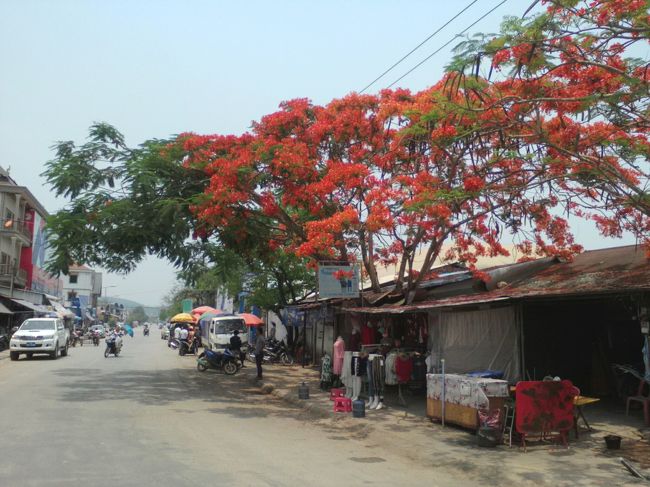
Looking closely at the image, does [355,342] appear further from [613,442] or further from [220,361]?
[613,442]

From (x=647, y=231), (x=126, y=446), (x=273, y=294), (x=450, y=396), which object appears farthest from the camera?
(x=273, y=294)

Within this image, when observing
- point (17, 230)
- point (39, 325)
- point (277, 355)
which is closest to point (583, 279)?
point (277, 355)

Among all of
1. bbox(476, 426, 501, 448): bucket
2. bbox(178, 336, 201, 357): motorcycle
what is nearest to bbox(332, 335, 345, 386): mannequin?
bbox(476, 426, 501, 448): bucket

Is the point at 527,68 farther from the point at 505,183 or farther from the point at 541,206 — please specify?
the point at 541,206

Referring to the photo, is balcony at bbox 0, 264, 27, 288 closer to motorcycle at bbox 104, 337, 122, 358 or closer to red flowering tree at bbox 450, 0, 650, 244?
motorcycle at bbox 104, 337, 122, 358

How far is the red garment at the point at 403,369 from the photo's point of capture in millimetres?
13805

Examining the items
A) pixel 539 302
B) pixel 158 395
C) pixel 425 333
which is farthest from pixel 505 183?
pixel 158 395

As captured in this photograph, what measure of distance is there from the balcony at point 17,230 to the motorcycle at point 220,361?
27.1 m

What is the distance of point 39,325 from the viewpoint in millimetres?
28938

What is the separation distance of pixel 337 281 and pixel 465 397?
5.80 meters

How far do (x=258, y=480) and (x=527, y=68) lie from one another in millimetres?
7489

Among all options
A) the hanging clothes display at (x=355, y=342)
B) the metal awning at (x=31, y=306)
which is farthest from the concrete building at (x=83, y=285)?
the hanging clothes display at (x=355, y=342)

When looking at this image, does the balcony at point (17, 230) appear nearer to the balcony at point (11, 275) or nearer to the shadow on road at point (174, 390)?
the balcony at point (11, 275)

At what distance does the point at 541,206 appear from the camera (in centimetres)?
1373
